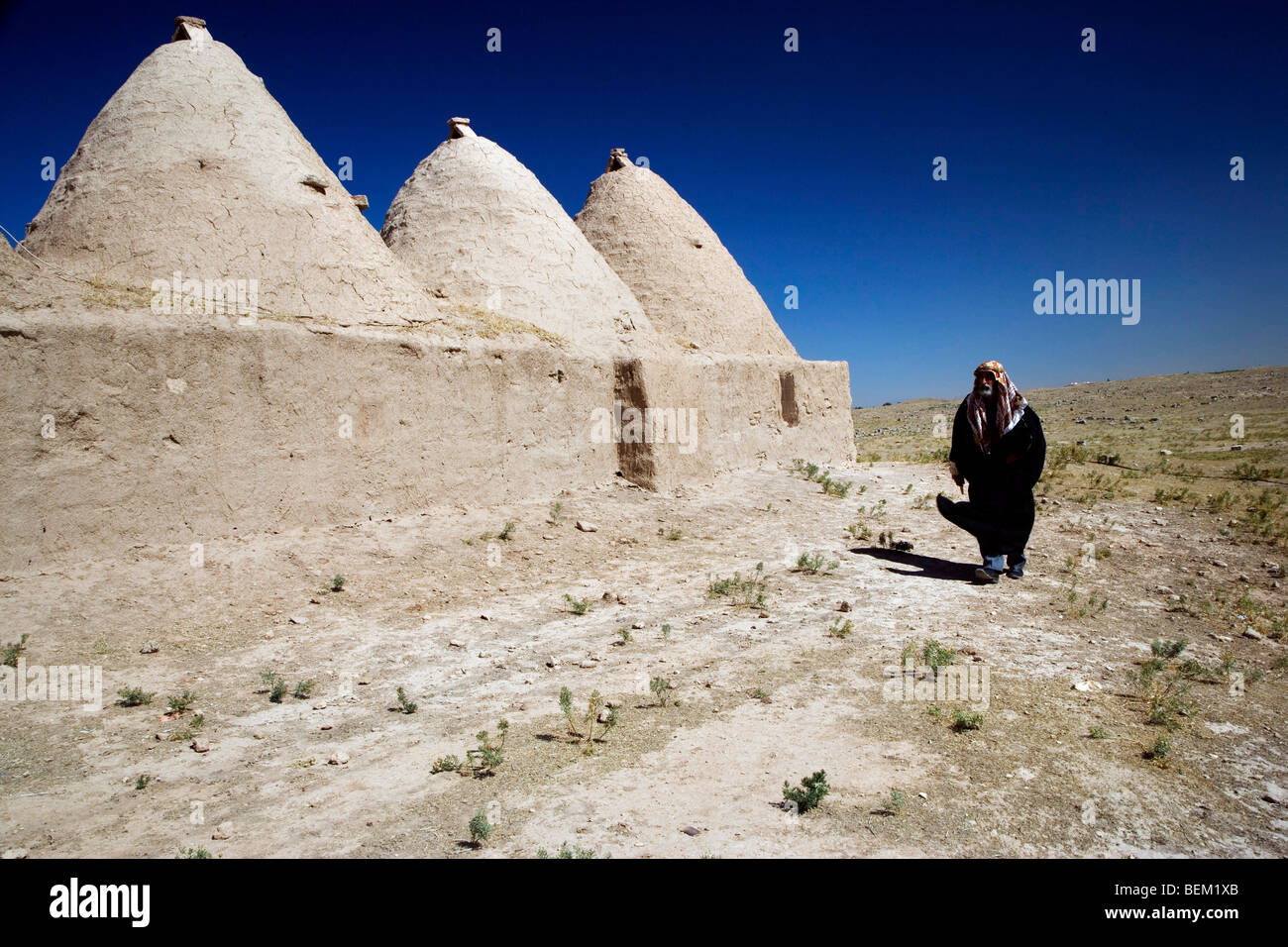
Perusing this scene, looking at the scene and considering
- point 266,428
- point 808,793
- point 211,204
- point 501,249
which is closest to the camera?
point 808,793

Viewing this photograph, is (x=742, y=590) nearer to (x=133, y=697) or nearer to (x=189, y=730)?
(x=189, y=730)

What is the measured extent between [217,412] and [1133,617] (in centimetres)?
797

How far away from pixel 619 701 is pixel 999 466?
190 inches

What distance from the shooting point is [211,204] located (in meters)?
6.88

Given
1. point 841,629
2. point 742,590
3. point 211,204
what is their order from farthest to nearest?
point 211,204 → point 742,590 → point 841,629

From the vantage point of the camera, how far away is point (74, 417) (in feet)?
18.0

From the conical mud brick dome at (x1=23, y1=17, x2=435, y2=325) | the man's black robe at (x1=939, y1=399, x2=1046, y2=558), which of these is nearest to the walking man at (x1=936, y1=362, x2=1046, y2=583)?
the man's black robe at (x1=939, y1=399, x2=1046, y2=558)

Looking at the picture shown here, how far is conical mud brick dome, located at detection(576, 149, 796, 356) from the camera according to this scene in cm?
1239

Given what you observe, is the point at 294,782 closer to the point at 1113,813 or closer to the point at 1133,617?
the point at 1113,813

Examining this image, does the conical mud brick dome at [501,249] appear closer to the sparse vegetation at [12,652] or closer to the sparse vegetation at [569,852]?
the sparse vegetation at [12,652]

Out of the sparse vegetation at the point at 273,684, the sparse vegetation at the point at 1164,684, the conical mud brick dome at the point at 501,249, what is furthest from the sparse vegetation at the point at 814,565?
the sparse vegetation at the point at 273,684

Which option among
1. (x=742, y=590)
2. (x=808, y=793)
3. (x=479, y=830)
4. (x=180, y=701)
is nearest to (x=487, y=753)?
(x=479, y=830)

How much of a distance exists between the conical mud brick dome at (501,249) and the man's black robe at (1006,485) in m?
4.68

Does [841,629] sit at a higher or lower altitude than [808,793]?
higher
